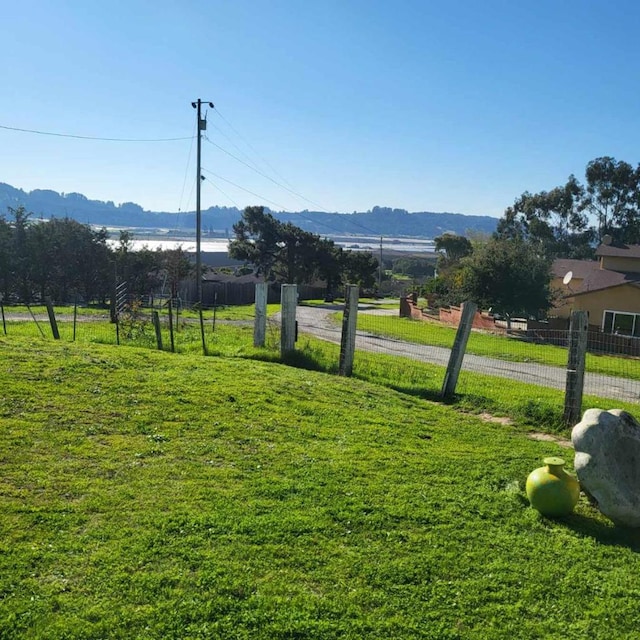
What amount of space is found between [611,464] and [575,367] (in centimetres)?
341

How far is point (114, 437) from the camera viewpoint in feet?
20.5

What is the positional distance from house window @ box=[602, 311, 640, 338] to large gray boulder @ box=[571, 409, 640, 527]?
99.2 ft

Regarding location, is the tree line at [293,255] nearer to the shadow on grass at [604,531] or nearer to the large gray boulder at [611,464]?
the large gray boulder at [611,464]

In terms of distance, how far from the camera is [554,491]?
5.21m

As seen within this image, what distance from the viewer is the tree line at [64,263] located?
134 feet

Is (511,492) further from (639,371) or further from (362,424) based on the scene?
(639,371)

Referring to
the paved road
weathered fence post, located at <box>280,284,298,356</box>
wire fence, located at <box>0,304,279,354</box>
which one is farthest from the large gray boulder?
wire fence, located at <box>0,304,279,354</box>

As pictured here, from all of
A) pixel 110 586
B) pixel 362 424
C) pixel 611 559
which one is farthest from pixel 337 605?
pixel 362 424

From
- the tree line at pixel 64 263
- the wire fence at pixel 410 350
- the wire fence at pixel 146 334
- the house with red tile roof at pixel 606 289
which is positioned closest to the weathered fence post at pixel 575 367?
the wire fence at pixel 410 350

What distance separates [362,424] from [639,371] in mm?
14587

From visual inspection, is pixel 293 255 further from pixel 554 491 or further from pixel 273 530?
pixel 273 530

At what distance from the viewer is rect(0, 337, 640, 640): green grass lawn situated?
350 centimetres

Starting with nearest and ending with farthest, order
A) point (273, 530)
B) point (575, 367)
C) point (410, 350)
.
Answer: point (273, 530) → point (575, 367) → point (410, 350)

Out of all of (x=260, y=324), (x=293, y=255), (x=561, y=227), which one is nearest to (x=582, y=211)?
(x=561, y=227)
